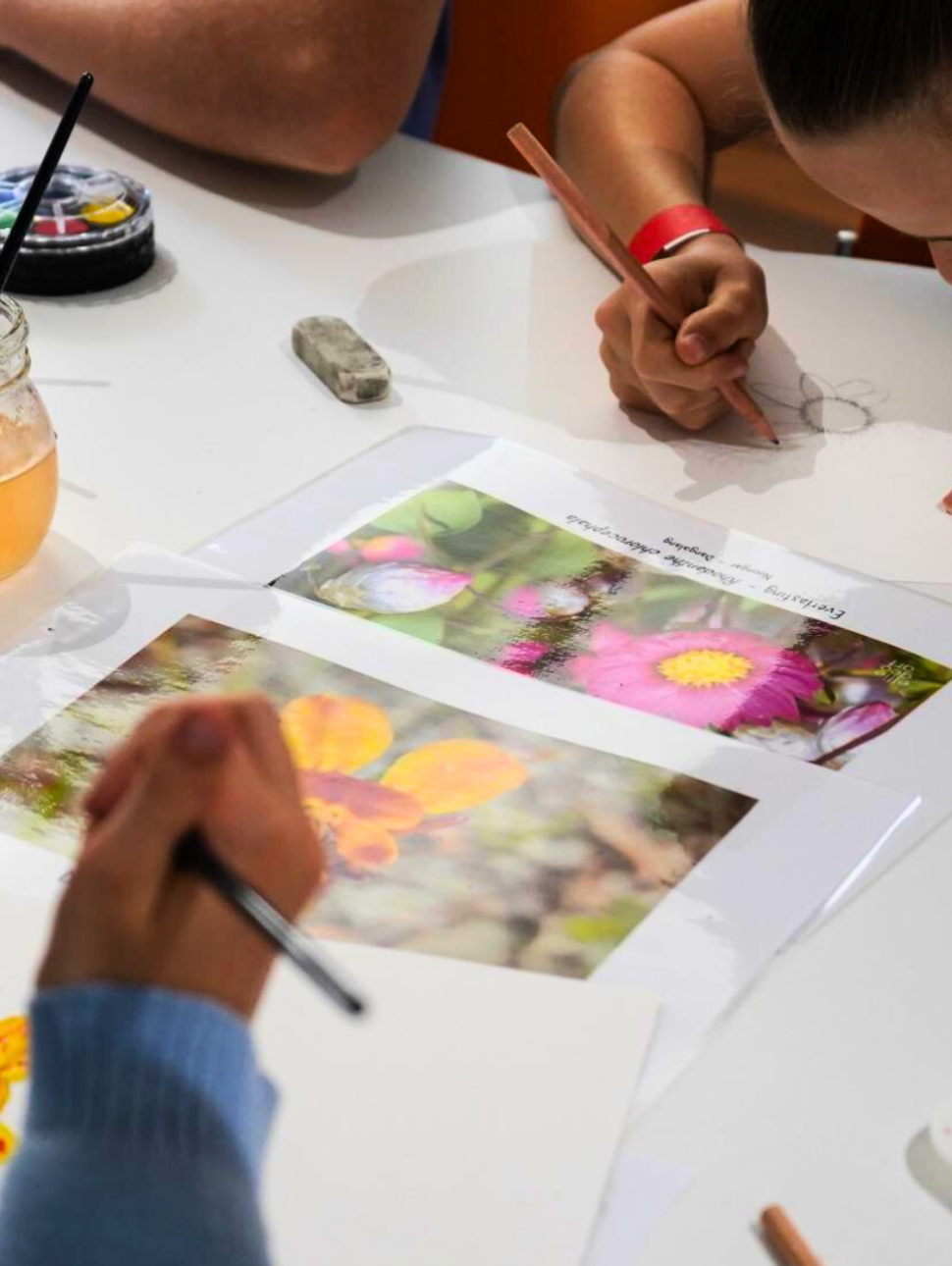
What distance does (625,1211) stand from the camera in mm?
449

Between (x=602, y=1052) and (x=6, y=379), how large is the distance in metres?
0.41

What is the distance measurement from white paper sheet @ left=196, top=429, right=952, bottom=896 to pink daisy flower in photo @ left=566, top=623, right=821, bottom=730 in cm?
2

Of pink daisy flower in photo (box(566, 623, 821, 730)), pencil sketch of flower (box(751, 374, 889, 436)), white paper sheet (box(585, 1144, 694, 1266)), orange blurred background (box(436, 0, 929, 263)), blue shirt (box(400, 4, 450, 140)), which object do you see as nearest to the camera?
white paper sheet (box(585, 1144, 694, 1266))

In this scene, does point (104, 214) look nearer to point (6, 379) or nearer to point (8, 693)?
point (6, 379)

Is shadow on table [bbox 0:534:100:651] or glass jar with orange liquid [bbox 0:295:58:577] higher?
glass jar with orange liquid [bbox 0:295:58:577]

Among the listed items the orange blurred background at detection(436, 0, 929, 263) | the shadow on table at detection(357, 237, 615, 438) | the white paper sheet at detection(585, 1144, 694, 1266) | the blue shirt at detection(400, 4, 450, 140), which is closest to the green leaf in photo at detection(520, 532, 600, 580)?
the shadow on table at detection(357, 237, 615, 438)

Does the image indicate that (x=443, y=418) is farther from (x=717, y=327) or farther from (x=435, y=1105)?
(x=435, y=1105)

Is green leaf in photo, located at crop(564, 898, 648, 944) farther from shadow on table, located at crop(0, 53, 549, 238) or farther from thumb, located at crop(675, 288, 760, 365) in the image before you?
shadow on table, located at crop(0, 53, 549, 238)

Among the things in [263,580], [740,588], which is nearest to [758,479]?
[740,588]

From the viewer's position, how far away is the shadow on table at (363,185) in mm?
1100

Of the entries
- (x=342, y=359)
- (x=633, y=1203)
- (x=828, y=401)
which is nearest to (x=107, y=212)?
(x=342, y=359)

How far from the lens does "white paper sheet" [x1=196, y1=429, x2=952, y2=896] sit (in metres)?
0.66

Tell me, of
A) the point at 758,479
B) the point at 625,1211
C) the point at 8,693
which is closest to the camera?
the point at 625,1211

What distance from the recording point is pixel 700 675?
0.68 meters
